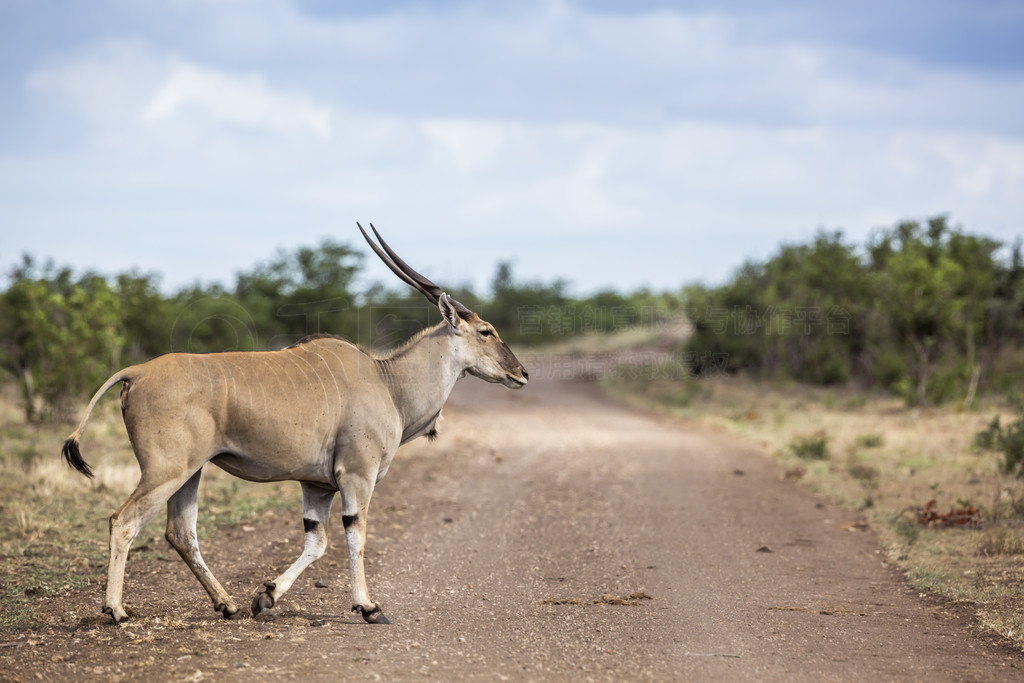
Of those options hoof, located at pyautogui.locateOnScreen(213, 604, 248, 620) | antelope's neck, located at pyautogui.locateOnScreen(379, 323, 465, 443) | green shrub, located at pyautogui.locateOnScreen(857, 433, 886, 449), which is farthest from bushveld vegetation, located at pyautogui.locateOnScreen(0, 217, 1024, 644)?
antelope's neck, located at pyautogui.locateOnScreen(379, 323, 465, 443)

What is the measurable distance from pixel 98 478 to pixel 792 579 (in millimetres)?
7742

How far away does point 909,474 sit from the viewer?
43.5 ft

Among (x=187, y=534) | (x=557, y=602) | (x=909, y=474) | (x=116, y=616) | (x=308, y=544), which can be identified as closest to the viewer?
(x=116, y=616)

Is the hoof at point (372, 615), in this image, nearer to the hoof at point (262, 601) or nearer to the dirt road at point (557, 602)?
the dirt road at point (557, 602)

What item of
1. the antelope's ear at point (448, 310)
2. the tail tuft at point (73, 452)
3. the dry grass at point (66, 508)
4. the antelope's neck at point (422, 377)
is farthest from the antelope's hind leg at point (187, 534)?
the antelope's ear at point (448, 310)

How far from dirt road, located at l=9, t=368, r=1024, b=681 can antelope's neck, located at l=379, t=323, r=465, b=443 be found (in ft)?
4.43

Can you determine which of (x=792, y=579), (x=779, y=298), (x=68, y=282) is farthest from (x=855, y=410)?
(x=68, y=282)

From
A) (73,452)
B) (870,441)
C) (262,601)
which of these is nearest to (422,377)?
(262,601)

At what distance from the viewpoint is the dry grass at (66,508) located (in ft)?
23.9

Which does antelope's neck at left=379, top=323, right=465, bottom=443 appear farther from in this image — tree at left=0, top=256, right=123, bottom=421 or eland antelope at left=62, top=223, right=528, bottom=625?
tree at left=0, top=256, right=123, bottom=421

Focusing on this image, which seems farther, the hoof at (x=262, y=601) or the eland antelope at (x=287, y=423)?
the hoof at (x=262, y=601)

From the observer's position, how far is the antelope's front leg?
6098 mm

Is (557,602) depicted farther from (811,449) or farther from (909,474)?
(811,449)

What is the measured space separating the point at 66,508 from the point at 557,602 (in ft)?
18.9
